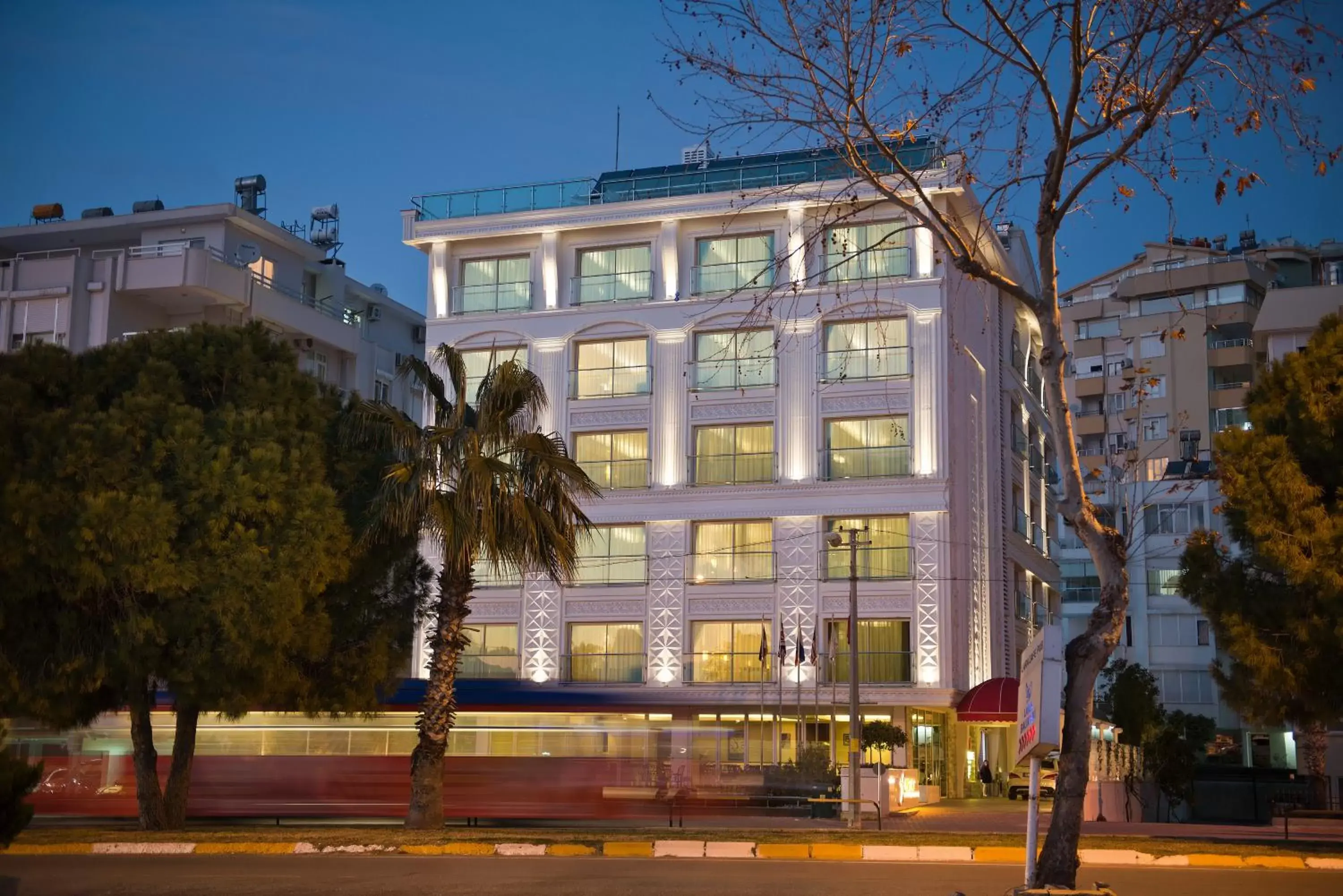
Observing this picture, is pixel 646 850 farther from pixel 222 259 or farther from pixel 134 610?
pixel 222 259

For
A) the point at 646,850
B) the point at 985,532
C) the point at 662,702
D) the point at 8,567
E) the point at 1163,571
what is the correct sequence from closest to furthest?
the point at 646,850 → the point at 8,567 → the point at 662,702 → the point at 985,532 → the point at 1163,571

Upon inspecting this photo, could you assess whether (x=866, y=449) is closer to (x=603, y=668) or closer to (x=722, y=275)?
(x=722, y=275)

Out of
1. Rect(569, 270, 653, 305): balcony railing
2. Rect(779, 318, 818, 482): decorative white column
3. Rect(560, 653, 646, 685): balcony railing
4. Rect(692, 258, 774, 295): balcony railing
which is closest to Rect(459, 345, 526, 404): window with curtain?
Rect(569, 270, 653, 305): balcony railing

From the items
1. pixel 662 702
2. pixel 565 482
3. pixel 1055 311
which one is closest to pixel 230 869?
pixel 565 482

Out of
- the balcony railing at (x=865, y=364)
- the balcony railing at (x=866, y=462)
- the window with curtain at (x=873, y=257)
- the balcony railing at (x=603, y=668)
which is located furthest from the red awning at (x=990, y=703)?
the window with curtain at (x=873, y=257)

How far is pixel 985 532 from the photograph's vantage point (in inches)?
2039

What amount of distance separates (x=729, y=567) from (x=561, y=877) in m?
32.3

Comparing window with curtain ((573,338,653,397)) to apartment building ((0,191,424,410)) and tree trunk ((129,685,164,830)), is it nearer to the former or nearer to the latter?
apartment building ((0,191,424,410))

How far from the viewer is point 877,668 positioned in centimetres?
4691

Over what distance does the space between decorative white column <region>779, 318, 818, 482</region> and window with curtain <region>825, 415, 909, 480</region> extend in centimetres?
63

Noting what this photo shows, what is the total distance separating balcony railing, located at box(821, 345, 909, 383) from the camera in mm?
48094

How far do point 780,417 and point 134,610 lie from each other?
96.1 feet

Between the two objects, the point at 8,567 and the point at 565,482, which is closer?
the point at 8,567

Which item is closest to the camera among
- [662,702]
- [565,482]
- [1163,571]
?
[565,482]
